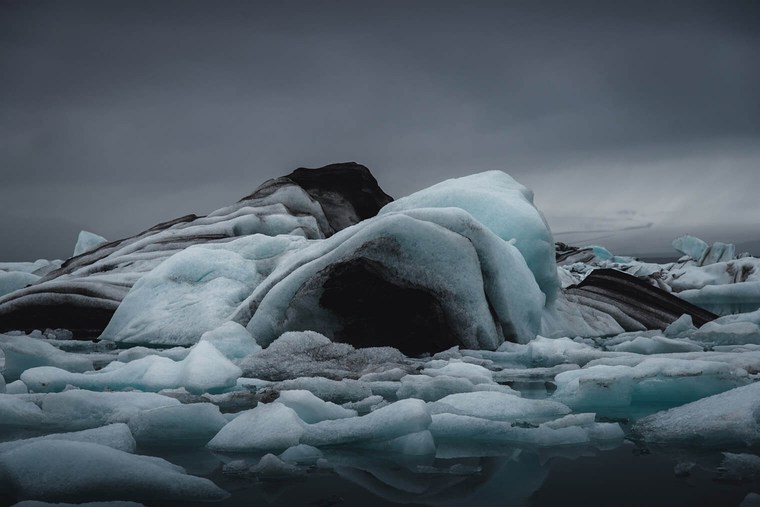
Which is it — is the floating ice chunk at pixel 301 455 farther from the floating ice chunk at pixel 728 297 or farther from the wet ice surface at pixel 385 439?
the floating ice chunk at pixel 728 297

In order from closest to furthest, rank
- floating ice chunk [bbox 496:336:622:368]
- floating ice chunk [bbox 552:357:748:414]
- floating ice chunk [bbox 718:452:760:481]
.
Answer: floating ice chunk [bbox 718:452:760:481] < floating ice chunk [bbox 552:357:748:414] < floating ice chunk [bbox 496:336:622:368]

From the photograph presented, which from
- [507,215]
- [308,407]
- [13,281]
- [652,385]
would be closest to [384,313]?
[507,215]

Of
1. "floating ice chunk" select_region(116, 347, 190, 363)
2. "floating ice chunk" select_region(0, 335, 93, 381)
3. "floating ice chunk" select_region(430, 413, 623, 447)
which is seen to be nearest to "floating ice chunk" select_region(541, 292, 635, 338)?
"floating ice chunk" select_region(116, 347, 190, 363)

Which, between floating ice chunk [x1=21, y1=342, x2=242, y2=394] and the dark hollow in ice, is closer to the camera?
floating ice chunk [x1=21, y1=342, x2=242, y2=394]

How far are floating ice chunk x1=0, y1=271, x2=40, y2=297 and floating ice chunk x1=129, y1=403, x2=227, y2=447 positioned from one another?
13438 millimetres

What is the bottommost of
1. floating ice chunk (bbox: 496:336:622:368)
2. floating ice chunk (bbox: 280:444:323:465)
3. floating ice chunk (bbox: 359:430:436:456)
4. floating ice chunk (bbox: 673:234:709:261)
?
floating ice chunk (bbox: 673:234:709:261)

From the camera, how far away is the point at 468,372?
4.77 meters

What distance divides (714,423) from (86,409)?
115 inches

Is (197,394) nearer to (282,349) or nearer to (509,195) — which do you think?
(282,349)

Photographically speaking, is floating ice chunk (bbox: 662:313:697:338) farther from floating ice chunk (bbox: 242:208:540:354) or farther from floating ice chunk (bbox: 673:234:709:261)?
floating ice chunk (bbox: 673:234:709:261)

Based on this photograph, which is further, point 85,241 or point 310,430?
point 85,241

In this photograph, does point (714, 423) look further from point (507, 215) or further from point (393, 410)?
point (507, 215)

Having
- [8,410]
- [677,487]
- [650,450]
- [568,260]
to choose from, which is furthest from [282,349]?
[568,260]

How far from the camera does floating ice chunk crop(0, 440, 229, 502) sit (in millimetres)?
2090
